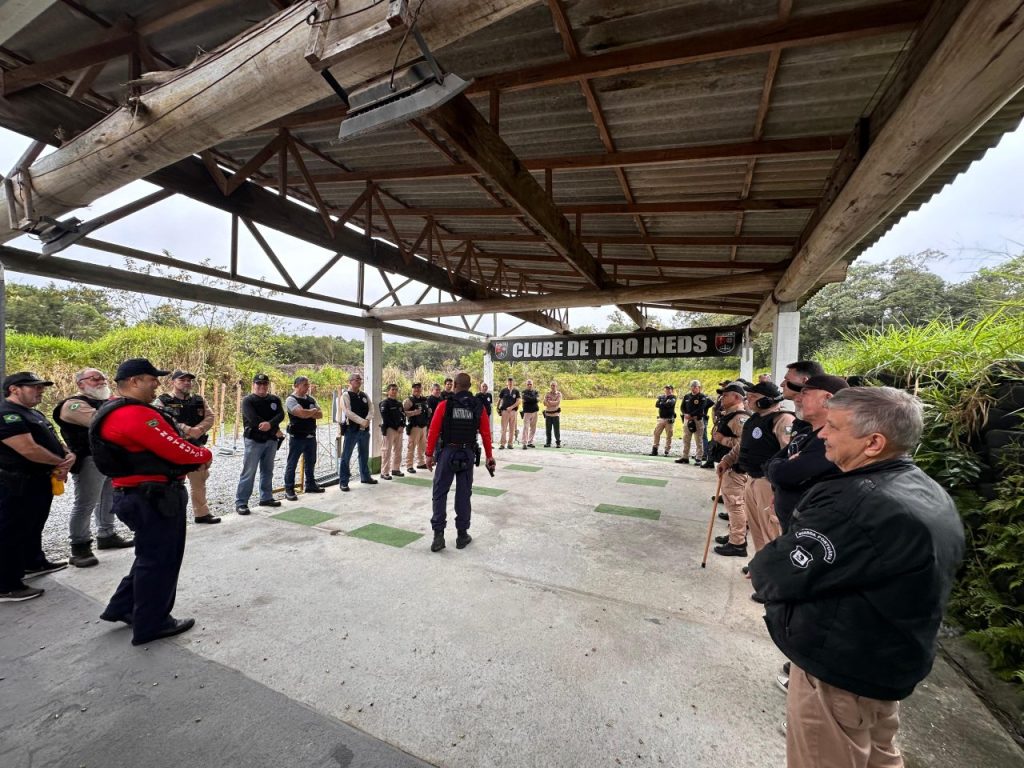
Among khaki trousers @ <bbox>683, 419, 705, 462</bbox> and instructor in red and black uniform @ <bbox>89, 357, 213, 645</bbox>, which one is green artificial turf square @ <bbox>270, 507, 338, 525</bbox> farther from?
khaki trousers @ <bbox>683, 419, 705, 462</bbox>

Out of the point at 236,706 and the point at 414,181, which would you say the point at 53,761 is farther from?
the point at 414,181

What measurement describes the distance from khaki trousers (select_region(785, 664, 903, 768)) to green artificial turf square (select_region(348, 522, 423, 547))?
3.49 metres

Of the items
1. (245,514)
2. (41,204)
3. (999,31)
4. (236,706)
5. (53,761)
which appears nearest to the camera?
(999,31)

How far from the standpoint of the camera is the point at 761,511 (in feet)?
10.2

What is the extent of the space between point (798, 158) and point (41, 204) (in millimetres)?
4928

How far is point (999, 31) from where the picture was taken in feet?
3.76

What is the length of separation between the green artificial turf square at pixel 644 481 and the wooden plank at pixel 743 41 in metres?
6.02

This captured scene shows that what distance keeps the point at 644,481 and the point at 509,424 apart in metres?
4.17

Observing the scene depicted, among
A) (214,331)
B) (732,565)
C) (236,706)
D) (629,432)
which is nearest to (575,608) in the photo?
(732,565)

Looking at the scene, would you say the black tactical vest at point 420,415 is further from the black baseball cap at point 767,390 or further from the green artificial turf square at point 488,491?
the black baseball cap at point 767,390

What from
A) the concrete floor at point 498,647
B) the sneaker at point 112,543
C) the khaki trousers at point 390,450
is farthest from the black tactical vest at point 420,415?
the sneaker at point 112,543

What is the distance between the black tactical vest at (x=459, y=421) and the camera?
412 centimetres

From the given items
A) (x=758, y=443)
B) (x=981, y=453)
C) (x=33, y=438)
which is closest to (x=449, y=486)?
(x=758, y=443)

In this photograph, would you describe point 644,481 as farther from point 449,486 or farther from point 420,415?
point 449,486
